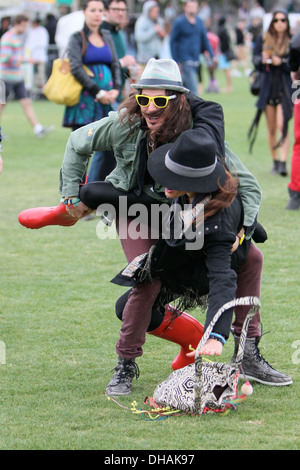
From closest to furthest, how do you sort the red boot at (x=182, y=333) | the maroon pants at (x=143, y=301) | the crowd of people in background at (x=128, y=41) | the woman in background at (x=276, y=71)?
1. the maroon pants at (x=143, y=301)
2. the red boot at (x=182, y=333)
3. the woman in background at (x=276, y=71)
4. the crowd of people in background at (x=128, y=41)

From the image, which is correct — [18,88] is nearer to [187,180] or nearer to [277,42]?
[277,42]

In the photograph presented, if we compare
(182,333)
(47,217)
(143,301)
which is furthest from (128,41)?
(143,301)

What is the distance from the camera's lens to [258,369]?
4.21 metres

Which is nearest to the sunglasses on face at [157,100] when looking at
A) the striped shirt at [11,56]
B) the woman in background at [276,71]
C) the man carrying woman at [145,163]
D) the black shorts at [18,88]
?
the man carrying woman at [145,163]

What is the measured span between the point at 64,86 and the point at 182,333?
4.16 meters

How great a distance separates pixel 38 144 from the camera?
1368cm

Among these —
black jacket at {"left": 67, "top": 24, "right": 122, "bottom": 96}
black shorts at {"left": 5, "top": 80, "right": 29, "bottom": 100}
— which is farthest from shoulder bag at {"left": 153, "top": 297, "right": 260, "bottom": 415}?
black shorts at {"left": 5, "top": 80, "right": 29, "bottom": 100}

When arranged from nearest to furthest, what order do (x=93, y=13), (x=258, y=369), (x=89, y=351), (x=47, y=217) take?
(x=258, y=369) < (x=47, y=217) < (x=89, y=351) < (x=93, y=13)

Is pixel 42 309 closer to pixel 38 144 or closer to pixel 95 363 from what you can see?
pixel 95 363

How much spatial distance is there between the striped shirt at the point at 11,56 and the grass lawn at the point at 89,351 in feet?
15.4

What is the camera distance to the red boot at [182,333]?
169 inches

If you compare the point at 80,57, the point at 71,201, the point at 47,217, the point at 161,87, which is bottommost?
the point at 47,217

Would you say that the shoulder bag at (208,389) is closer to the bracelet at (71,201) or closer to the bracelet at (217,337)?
the bracelet at (217,337)
